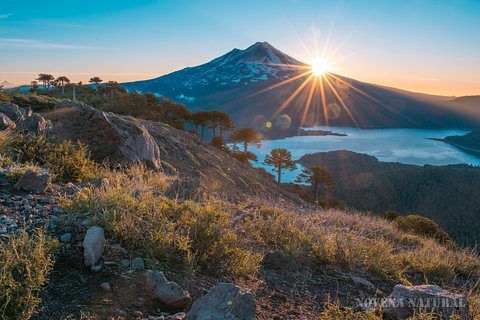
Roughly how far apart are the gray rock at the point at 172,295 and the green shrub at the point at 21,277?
31.3 inches

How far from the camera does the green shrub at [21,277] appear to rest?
212 centimetres

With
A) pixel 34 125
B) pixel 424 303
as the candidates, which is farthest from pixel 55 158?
pixel 424 303

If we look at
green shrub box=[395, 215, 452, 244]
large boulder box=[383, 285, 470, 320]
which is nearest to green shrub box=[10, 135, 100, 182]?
large boulder box=[383, 285, 470, 320]

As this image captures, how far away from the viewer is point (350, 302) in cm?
333

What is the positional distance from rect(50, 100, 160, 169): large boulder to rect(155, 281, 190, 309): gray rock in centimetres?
525

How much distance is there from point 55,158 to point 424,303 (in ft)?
18.0

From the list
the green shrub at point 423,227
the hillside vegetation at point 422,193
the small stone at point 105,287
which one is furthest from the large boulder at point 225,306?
the hillside vegetation at point 422,193

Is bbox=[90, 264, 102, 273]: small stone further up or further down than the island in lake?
further up

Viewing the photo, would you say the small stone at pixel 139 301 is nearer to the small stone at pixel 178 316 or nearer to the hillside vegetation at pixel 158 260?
the hillside vegetation at pixel 158 260

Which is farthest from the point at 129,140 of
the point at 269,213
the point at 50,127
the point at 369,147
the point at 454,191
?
the point at 369,147

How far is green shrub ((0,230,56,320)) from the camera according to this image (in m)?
2.12

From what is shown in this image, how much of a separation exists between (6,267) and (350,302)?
290cm

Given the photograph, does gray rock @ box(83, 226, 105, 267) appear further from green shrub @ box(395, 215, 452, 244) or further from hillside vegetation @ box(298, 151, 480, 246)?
hillside vegetation @ box(298, 151, 480, 246)

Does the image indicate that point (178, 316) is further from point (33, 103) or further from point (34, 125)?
point (33, 103)
